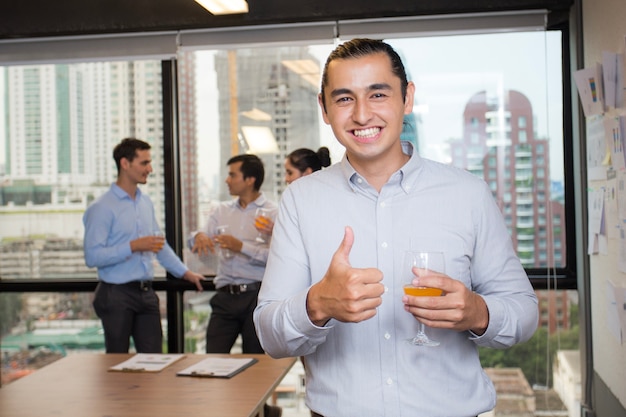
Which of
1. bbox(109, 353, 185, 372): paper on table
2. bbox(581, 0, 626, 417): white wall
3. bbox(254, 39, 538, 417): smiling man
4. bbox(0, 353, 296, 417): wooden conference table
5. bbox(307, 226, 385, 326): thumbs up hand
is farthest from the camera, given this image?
bbox(581, 0, 626, 417): white wall

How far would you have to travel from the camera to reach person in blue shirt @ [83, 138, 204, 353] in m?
4.31

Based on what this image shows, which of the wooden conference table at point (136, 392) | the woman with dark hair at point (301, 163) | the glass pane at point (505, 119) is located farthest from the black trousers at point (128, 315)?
the glass pane at point (505, 119)

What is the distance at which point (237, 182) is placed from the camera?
15.0 feet

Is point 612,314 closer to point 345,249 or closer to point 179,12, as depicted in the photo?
point 345,249

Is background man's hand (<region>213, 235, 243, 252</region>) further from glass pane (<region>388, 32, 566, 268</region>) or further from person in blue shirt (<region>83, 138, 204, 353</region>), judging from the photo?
glass pane (<region>388, 32, 566, 268</region>)

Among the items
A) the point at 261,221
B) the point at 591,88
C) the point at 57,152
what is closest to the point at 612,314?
the point at 591,88

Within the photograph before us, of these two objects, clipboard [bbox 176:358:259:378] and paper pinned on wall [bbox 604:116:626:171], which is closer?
clipboard [bbox 176:358:259:378]

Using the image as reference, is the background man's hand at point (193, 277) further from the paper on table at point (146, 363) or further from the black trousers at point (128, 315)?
the paper on table at point (146, 363)

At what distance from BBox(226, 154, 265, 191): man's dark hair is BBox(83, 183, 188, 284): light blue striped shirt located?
0.69 metres

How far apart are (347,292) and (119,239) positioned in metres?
3.40

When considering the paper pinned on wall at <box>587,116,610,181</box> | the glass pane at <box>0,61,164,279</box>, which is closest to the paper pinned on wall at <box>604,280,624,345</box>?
the paper pinned on wall at <box>587,116,610,181</box>

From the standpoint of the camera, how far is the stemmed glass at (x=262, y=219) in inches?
173

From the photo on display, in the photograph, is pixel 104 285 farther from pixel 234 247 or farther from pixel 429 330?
pixel 429 330

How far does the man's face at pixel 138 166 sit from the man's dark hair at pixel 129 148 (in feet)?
0.06
